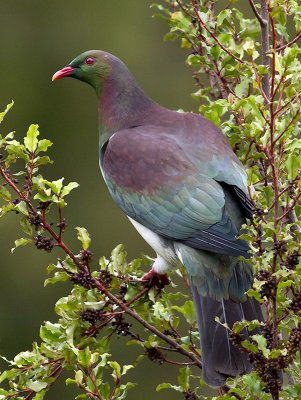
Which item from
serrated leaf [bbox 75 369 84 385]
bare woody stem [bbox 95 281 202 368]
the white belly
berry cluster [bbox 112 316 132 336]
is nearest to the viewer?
serrated leaf [bbox 75 369 84 385]

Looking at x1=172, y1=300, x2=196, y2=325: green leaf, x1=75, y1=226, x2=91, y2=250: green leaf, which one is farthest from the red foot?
x1=75, y1=226, x2=91, y2=250: green leaf

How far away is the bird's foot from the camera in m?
3.56

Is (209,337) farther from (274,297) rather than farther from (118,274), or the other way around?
(274,297)

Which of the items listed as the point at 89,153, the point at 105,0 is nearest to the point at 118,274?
the point at 89,153

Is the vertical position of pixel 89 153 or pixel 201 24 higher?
pixel 201 24

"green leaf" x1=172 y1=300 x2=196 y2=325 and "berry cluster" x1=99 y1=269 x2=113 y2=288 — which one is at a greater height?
"berry cluster" x1=99 y1=269 x2=113 y2=288

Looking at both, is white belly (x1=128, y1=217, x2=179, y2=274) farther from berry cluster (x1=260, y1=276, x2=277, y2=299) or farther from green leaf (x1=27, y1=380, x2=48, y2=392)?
berry cluster (x1=260, y1=276, x2=277, y2=299)

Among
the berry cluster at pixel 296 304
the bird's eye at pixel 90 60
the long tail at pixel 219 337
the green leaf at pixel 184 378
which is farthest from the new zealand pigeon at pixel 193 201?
the berry cluster at pixel 296 304

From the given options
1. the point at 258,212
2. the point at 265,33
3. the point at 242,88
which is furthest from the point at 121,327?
the point at 265,33

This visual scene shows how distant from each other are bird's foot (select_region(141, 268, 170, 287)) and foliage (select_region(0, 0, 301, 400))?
11 millimetres

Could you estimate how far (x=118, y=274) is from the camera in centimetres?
347

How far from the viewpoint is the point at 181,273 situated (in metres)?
3.92

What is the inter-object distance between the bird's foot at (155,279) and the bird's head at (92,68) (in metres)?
1.13

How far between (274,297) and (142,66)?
8.70 metres
